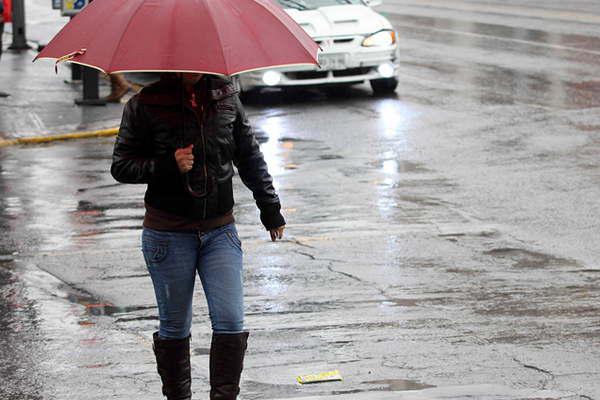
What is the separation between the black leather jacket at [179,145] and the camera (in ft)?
18.1

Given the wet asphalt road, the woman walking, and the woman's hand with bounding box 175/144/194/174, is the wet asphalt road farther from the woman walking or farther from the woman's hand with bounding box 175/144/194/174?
the woman's hand with bounding box 175/144/194/174

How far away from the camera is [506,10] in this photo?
1319 inches

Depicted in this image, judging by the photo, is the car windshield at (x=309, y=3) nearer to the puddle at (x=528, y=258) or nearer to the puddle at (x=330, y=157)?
the puddle at (x=330, y=157)

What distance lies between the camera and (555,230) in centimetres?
1020

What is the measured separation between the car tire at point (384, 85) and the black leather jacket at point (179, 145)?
13037 mm

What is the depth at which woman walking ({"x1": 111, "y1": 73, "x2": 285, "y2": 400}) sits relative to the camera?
552 centimetres

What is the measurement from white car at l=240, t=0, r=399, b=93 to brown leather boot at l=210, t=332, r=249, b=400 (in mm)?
12207

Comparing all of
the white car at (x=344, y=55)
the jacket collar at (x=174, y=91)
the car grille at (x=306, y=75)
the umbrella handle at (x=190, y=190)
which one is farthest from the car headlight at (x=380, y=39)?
the umbrella handle at (x=190, y=190)

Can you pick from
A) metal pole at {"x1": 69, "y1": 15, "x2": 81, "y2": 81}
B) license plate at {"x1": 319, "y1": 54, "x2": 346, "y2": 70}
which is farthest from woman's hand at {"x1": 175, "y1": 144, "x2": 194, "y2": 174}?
metal pole at {"x1": 69, "y1": 15, "x2": 81, "y2": 81}

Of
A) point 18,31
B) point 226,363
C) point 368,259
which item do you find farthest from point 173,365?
point 18,31

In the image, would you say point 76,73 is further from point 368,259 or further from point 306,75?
point 368,259

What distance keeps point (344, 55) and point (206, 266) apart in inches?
496

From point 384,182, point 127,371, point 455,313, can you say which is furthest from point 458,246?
point 127,371

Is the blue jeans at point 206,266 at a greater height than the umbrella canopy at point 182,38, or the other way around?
the umbrella canopy at point 182,38
